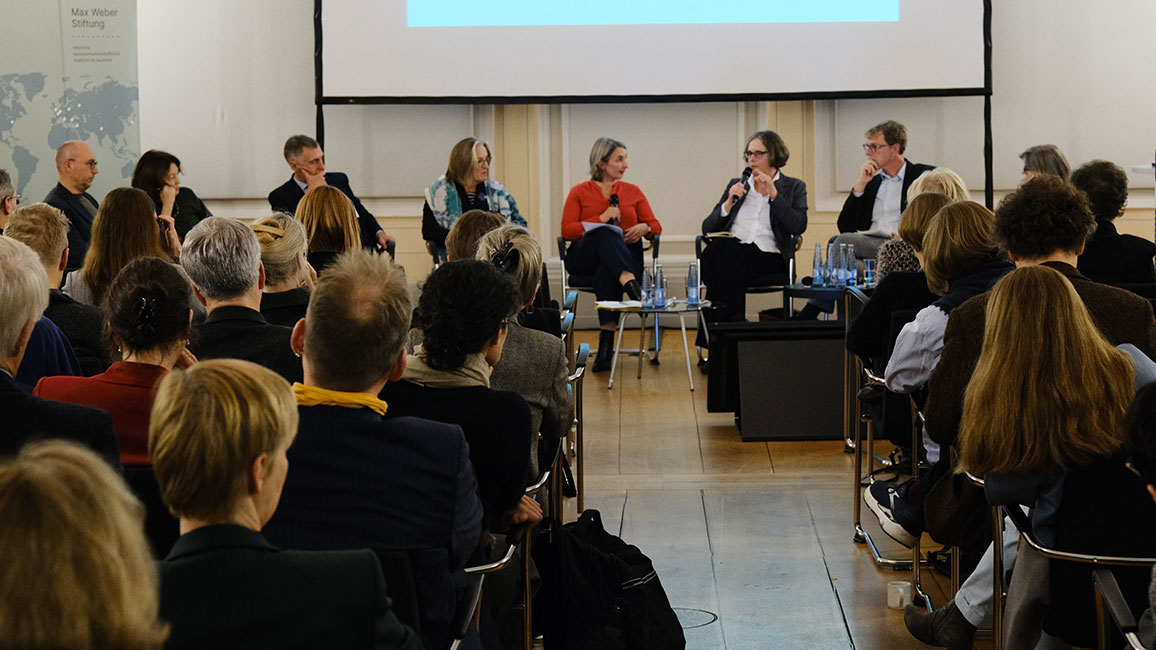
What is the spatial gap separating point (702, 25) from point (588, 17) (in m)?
0.77

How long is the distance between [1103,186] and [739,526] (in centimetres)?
175

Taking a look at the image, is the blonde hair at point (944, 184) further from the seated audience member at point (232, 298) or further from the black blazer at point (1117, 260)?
the seated audience member at point (232, 298)

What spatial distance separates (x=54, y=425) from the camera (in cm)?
205

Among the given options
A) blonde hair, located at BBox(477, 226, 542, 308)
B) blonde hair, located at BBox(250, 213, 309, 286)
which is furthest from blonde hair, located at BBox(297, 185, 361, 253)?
blonde hair, located at BBox(477, 226, 542, 308)

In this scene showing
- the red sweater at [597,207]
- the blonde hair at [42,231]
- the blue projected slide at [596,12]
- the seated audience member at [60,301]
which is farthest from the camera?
the blue projected slide at [596,12]

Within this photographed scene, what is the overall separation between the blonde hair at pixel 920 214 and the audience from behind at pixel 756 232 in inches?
130

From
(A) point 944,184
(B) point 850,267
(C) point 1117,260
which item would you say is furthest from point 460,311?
(B) point 850,267

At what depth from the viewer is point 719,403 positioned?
578cm

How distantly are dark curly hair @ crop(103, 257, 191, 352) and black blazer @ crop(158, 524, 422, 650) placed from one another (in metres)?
1.14

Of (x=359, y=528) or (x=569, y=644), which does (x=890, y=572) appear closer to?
(x=569, y=644)

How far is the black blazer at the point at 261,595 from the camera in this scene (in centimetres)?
143

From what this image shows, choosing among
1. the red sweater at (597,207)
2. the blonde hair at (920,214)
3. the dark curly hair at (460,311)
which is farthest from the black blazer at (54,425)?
the red sweater at (597,207)

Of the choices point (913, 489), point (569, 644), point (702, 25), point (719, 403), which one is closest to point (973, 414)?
point (913, 489)

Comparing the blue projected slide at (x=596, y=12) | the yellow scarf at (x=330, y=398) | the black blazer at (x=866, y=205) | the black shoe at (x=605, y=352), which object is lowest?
the black shoe at (x=605, y=352)
